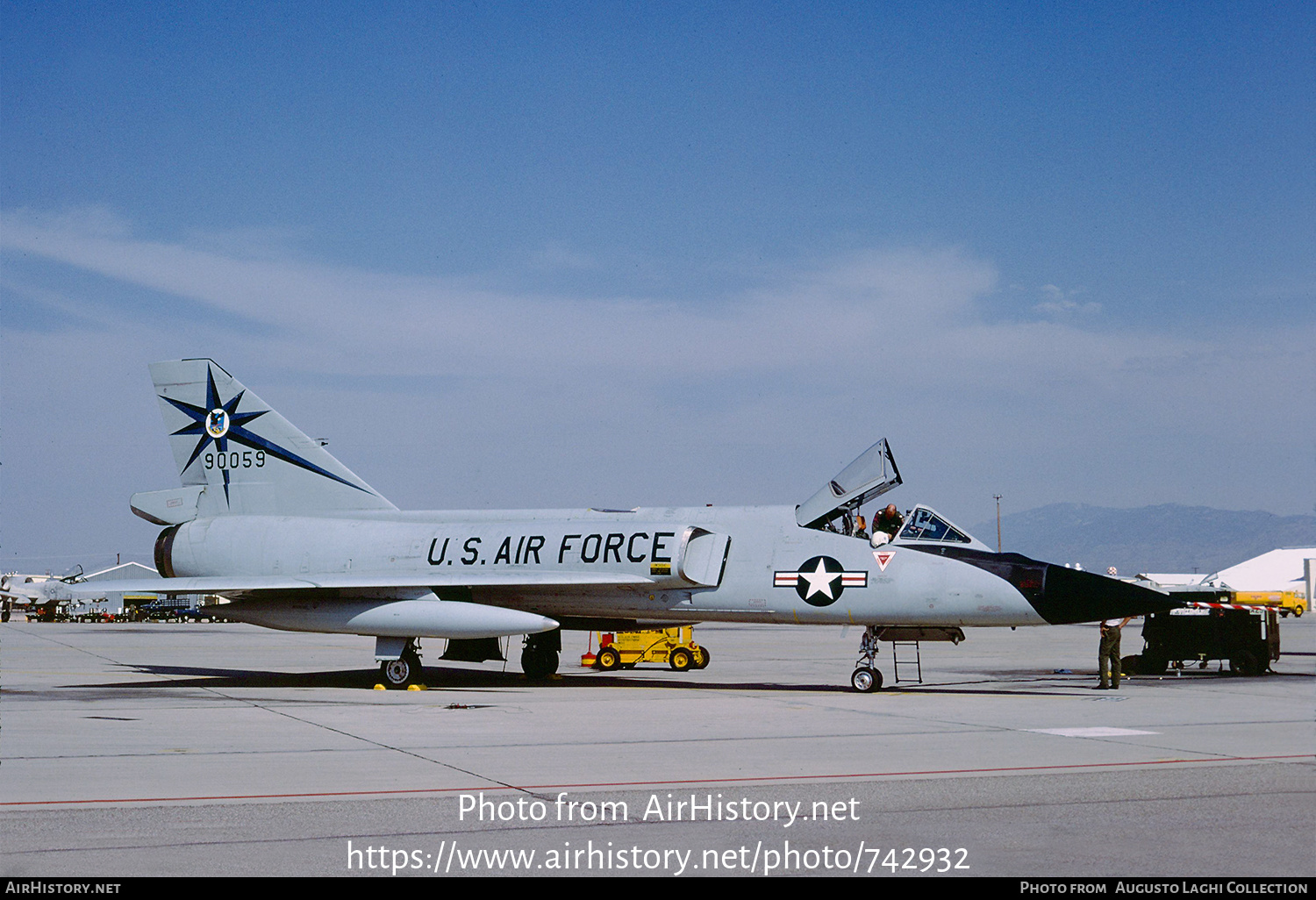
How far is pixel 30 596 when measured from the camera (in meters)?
71.2

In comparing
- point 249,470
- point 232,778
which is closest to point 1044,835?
point 232,778

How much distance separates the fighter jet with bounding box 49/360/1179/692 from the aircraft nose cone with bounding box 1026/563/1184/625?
0.08 ft

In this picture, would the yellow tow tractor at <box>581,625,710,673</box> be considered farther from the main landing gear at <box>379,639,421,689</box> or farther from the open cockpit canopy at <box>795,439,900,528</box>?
the open cockpit canopy at <box>795,439,900,528</box>

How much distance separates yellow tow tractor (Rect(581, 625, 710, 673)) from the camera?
25.9 metres

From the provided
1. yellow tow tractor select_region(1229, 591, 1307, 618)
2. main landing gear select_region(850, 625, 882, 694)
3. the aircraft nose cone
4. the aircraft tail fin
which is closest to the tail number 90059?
the aircraft tail fin

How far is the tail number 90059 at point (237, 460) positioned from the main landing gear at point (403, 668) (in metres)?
5.29

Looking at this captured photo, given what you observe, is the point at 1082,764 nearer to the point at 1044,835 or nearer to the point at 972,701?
the point at 1044,835

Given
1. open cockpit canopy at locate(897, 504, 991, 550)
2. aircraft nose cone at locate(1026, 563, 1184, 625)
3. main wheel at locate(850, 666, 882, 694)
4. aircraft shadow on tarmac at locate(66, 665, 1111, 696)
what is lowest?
aircraft shadow on tarmac at locate(66, 665, 1111, 696)

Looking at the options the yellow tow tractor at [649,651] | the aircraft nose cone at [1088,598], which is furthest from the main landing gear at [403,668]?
the aircraft nose cone at [1088,598]

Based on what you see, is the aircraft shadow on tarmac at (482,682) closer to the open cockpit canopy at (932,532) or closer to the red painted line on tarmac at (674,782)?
the open cockpit canopy at (932,532)

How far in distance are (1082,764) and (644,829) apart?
186 inches

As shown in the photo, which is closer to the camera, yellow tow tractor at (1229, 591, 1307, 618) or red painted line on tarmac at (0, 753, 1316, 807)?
red painted line on tarmac at (0, 753, 1316, 807)

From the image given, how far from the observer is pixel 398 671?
65.4 feet

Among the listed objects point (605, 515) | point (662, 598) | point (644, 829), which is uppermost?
point (605, 515)
